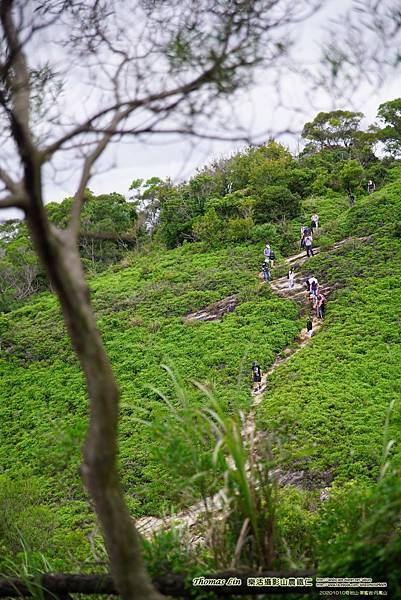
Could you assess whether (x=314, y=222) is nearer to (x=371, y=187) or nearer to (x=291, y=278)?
(x=291, y=278)

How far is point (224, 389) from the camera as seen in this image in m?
16.3

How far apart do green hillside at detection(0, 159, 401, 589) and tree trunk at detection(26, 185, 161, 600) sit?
605 mm

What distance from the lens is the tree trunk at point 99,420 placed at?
2.75m

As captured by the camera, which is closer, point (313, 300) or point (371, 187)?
point (313, 300)

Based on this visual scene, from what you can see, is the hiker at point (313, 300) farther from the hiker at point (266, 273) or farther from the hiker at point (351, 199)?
the hiker at point (351, 199)

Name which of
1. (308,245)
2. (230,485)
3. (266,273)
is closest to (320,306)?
(266,273)

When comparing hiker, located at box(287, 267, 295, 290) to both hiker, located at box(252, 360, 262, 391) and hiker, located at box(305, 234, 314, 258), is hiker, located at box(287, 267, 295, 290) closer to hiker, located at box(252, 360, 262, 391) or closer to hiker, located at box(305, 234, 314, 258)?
hiker, located at box(305, 234, 314, 258)

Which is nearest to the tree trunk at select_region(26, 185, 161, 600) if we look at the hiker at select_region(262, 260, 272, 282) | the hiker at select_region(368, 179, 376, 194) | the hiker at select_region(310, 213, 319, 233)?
the hiker at select_region(262, 260, 272, 282)

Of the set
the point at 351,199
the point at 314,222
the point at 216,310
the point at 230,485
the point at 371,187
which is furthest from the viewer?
the point at 371,187

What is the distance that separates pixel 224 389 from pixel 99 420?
1371 centimetres

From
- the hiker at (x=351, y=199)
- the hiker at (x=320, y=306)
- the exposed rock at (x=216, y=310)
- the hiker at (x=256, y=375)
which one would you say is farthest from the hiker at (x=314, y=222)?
the hiker at (x=256, y=375)

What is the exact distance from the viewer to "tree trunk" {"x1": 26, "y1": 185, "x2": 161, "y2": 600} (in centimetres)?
275

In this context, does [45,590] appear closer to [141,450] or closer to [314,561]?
[314,561]

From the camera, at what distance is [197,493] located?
3691mm
